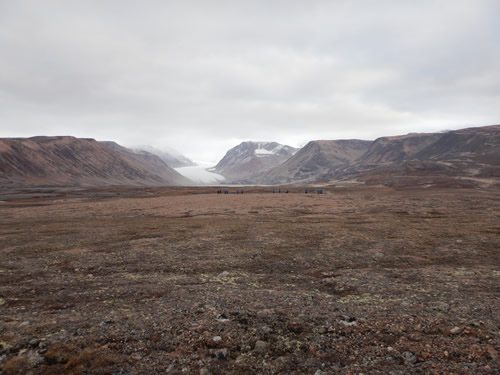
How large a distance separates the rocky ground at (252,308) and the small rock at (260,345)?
0.07ft

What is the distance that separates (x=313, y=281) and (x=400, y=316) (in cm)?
339

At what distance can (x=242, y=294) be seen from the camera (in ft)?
27.2

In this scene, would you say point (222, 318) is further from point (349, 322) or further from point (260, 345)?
point (349, 322)

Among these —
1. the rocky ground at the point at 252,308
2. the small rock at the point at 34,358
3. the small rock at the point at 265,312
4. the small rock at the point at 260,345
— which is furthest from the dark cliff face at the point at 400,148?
the small rock at the point at 34,358

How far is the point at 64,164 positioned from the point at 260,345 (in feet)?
569

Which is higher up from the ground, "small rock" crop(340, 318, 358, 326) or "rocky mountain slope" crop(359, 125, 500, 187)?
"rocky mountain slope" crop(359, 125, 500, 187)

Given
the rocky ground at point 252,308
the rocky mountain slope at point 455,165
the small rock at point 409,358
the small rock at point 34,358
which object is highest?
the rocky mountain slope at point 455,165

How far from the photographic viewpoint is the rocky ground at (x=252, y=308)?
195 inches

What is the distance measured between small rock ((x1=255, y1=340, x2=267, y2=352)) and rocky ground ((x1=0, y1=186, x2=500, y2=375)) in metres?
0.02

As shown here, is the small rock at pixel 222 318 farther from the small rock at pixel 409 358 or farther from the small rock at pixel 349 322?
the small rock at pixel 409 358

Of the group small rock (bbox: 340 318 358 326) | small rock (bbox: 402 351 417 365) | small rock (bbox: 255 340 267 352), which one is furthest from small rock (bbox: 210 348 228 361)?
small rock (bbox: 402 351 417 365)

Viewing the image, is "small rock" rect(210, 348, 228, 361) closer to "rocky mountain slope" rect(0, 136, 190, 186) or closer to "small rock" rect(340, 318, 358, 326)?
"small rock" rect(340, 318, 358, 326)

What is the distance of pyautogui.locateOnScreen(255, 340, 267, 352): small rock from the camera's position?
538 centimetres

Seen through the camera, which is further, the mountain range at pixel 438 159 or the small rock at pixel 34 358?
the mountain range at pixel 438 159
